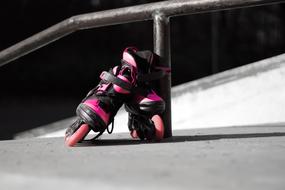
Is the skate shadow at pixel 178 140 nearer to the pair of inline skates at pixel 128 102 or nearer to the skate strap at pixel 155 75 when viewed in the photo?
the pair of inline skates at pixel 128 102

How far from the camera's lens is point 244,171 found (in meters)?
0.71

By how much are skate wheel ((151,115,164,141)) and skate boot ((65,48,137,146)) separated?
93 mm

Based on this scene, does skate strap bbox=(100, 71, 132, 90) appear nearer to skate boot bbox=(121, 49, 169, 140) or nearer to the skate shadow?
skate boot bbox=(121, 49, 169, 140)

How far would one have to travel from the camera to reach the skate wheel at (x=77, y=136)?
3.75 feet

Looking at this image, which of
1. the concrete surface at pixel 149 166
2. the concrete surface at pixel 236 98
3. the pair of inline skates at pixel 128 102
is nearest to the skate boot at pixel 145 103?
the pair of inline skates at pixel 128 102

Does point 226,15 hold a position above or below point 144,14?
above

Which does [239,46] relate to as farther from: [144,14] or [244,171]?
[244,171]

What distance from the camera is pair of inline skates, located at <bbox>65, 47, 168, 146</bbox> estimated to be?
3.83 ft

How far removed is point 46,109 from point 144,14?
4.15m

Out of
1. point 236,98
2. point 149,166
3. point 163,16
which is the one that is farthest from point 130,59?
point 236,98

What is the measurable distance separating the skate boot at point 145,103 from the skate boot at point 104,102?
0.02 metres

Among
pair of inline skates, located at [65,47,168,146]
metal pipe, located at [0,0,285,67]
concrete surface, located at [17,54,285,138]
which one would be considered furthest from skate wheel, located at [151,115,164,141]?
concrete surface, located at [17,54,285,138]

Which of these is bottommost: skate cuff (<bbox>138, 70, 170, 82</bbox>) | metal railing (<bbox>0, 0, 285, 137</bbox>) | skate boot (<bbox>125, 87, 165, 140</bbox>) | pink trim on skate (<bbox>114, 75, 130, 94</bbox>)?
skate boot (<bbox>125, 87, 165, 140</bbox>)

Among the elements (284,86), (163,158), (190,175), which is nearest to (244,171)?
(190,175)
